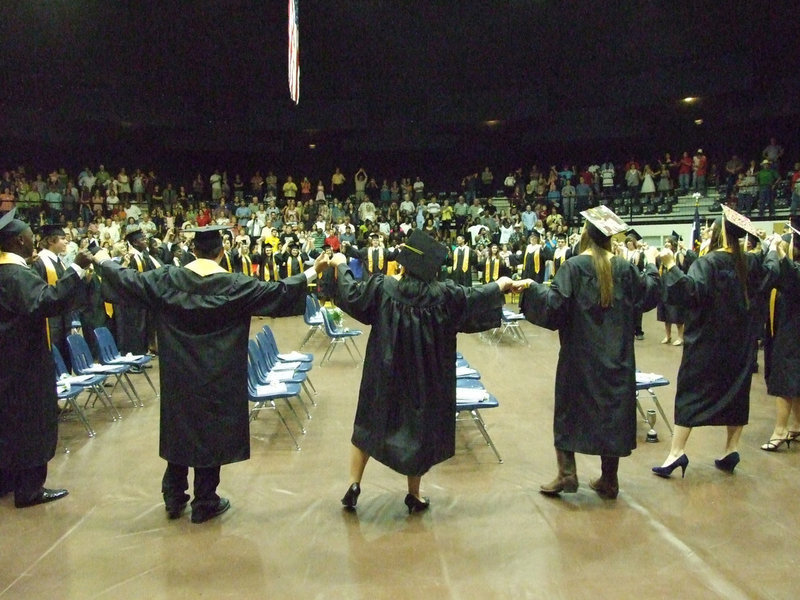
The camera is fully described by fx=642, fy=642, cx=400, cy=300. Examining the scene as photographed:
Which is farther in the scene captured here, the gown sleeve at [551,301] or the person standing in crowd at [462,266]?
the person standing in crowd at [462,266]

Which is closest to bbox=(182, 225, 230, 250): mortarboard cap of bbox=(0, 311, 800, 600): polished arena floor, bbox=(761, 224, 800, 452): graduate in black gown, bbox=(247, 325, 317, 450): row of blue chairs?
bbox=(247, 325, 317, 450): row of blue chairs

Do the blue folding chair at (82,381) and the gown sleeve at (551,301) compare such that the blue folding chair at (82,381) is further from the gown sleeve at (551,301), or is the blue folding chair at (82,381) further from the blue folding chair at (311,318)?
the blue folding chair at (311,318)

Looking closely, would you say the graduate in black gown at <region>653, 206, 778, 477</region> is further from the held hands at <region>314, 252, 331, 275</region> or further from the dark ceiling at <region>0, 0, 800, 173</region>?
the dark ceiling at <region>0, 0, 800, 173</region>

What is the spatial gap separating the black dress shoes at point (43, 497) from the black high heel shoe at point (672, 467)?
405 centimetres

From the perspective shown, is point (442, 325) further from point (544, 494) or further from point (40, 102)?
point (40, 102)

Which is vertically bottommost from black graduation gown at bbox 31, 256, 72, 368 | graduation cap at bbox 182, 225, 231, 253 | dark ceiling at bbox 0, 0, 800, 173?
black graduation gown at bbox 31, 256, 72, 368

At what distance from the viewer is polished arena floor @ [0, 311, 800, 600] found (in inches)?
121

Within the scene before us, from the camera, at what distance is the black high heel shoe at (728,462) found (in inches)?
178

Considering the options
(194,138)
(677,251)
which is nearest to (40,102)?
(194,138)

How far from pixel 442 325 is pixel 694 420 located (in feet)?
6.39

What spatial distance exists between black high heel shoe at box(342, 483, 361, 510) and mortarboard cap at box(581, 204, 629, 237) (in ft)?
7.05

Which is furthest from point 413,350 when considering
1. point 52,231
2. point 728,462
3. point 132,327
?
point 132,327

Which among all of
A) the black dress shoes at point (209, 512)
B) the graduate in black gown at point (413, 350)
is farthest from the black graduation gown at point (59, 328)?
the graduate in black gown at point (413, 350)

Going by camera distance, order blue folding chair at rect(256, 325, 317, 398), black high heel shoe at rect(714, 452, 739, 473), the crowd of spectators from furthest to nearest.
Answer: the crowd of spectators, blue folding chair at rect(256, 325, 317, 398), black high heel shoe at rect(714, 452, 739, 473)
